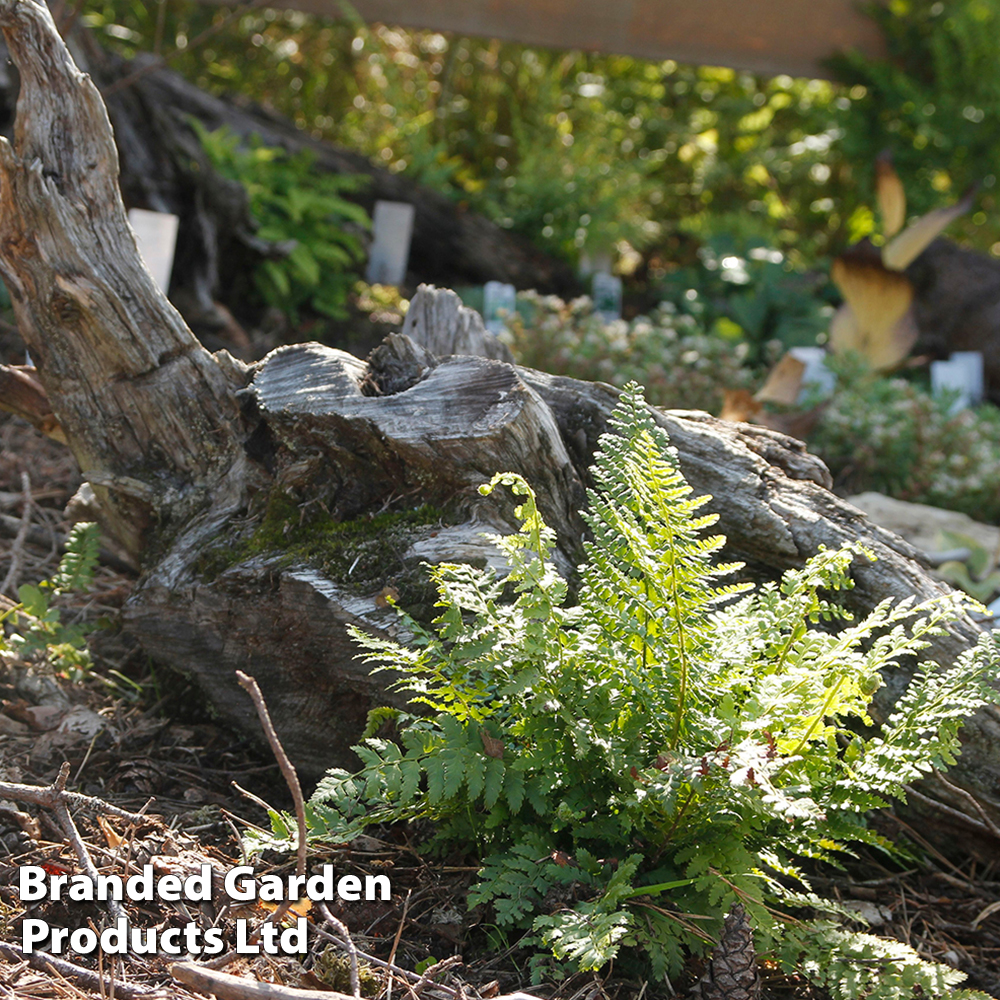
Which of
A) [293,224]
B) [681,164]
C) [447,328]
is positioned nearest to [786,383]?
[447,328]

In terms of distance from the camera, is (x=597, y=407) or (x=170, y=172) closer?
(x=597, y=407)

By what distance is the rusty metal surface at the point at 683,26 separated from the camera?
638 cm

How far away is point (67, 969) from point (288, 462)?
115 cm

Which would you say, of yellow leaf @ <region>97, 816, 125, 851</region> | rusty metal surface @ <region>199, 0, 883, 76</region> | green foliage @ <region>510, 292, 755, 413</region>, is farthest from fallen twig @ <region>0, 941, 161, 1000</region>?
rusty metal surface @ <region>199, 0, 883, 76</region>

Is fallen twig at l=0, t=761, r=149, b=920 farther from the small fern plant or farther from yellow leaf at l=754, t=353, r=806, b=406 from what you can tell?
yellow leaf at l=754, t=353, r=806, b=406

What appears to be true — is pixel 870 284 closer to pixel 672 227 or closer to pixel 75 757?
pixel 672 227

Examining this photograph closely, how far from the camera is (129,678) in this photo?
8.38 feet

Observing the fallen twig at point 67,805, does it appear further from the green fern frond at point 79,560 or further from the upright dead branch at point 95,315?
the upright dead branch at point 95,315

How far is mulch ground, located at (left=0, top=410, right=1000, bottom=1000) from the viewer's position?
1599mm

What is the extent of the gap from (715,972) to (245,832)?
93 centimetres

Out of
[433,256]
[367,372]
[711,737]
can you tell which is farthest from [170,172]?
[711,737]

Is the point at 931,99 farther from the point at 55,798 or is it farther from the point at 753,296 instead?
the point at 55,798

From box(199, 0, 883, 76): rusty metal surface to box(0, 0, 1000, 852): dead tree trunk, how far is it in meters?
4.58

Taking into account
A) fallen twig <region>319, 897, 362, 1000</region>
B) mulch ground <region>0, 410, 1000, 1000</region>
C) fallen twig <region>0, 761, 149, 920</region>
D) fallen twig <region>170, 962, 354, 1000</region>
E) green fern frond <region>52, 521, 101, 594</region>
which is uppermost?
green fern frond <region>52, 521, 101, 594</region>
